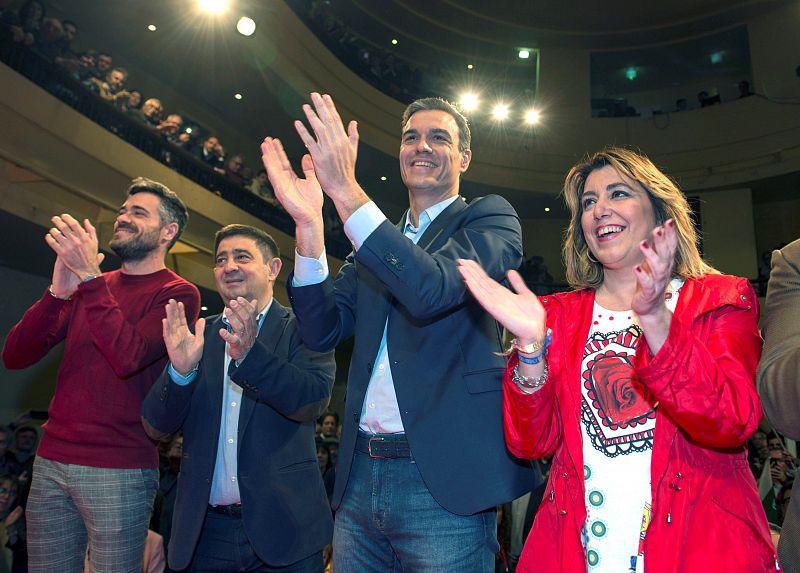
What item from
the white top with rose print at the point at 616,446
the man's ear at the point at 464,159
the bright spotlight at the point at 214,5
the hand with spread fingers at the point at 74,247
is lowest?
the white top with rose print at the point at 616,446

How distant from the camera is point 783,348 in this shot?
4.29 ft

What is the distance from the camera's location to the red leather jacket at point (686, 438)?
1.32 m

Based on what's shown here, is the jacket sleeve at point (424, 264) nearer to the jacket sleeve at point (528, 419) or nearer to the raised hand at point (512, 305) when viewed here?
the raised hand at point (512, 305)

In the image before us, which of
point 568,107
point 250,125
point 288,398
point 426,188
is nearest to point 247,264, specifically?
point 288,398

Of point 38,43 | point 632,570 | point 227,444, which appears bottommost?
point 632,570

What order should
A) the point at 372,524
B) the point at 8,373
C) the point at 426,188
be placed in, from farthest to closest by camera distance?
the point at 8,373, the point at 426,188, the point at 372,524

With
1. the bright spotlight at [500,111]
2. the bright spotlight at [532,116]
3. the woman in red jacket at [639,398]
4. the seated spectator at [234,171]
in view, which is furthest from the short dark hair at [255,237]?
the bright spotlight at [532,116]

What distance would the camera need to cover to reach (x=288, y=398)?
225 centimetres

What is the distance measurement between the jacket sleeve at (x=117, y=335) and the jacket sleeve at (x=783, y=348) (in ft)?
6.76

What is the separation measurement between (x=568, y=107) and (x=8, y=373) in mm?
11868

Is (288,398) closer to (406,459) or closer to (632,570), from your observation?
(406,459)

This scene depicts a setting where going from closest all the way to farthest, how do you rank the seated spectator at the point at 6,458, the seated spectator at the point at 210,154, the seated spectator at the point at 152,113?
the seated spectator at the point at 6,458 < the seated spectator at the point at 152,113 < the seated spectator at the point at 210,154

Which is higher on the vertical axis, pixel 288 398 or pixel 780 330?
pixel 780 330

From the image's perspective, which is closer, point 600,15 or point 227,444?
point 227,444
